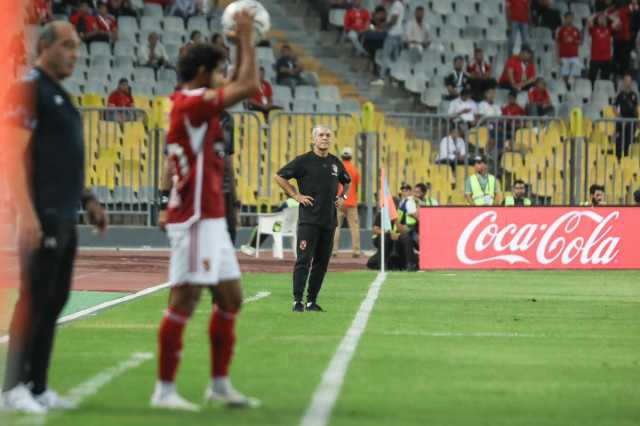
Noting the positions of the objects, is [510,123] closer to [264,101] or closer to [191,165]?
[264,101]

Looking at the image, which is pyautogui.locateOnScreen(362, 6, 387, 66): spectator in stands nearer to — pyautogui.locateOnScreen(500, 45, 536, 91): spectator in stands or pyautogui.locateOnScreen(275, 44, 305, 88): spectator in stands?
pyautogui.locateOnScreen(275, 44, 305, 88): spectator in stands

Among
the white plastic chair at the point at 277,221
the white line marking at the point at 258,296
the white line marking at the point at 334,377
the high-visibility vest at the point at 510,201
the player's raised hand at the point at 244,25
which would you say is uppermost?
the player's raised hand at the point at 244,25

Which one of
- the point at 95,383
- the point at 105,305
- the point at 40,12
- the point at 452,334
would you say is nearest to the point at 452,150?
the point at 40,12

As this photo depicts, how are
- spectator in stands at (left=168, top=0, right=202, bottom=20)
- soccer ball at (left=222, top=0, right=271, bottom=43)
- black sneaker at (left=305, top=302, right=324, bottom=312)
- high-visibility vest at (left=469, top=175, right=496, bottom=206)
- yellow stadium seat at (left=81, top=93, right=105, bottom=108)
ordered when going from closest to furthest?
soccer ball at (left=222, top=0, right=271, bottom=43) < black sneaker at (left=305, top=302, right=324, bottom=312) < high-visibility vest at (left=469, top=175, right=496, bottom=206) < yellow stadium seat at (left=81, top=93, right=105, bottom=108) < spectator in stands at (left=168, top=0, right=202, bottom=20)

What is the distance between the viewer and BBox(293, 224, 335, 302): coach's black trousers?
18.0 meters

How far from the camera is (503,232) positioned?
90.1 ft

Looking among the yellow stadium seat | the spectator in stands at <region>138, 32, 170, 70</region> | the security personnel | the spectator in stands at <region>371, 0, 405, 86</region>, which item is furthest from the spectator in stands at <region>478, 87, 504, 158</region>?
the yellow stadium seat

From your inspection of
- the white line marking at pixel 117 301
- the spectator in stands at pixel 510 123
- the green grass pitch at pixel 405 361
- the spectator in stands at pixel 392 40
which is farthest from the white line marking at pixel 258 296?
the spectator in stands at pixel 392 40

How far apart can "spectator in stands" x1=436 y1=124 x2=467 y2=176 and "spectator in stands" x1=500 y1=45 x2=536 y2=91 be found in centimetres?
393

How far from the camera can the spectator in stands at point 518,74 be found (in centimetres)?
3634

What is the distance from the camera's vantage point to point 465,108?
34281mm

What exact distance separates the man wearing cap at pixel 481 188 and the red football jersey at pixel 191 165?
21578 millimetres

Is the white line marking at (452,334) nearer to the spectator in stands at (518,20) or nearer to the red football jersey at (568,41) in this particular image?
the red football jersey at (568,41)

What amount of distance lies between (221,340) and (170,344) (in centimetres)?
37
